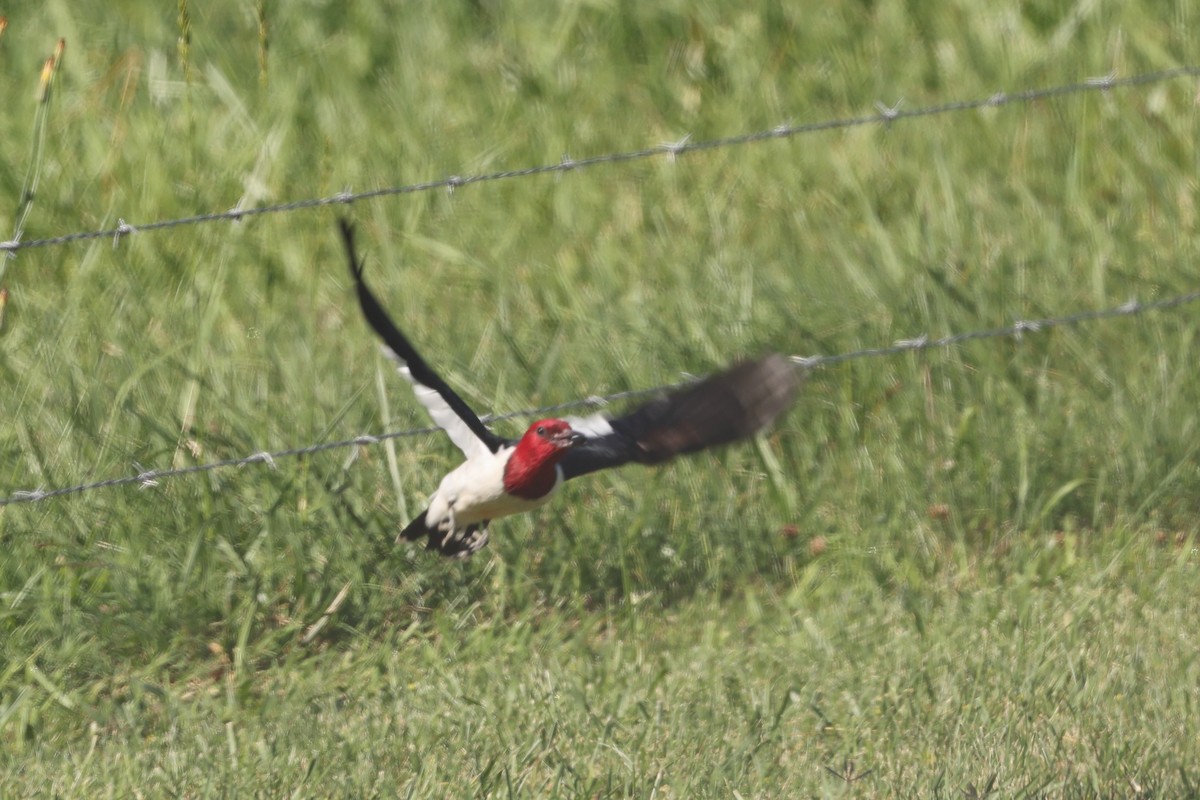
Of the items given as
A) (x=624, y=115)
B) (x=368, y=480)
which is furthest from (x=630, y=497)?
(x=624, y=115)

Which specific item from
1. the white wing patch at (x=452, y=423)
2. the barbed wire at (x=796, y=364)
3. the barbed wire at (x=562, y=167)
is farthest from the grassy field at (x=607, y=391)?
the white wing patch at (x=452, y=423)

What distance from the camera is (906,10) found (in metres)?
6.62

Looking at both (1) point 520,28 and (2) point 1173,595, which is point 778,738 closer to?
(2) point 1173,595

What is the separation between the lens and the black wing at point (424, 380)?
293 centimetres

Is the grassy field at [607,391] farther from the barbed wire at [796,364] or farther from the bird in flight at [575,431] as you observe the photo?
the bird in flight at [575,431]

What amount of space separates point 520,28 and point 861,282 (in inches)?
80.1

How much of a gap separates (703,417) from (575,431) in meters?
0.26

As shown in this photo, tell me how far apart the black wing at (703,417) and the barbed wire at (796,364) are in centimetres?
80

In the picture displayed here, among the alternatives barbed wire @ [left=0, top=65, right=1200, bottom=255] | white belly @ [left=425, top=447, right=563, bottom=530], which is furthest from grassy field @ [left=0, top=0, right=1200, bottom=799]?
white belly @ [left=425, top=447, right=563, bottom=530]

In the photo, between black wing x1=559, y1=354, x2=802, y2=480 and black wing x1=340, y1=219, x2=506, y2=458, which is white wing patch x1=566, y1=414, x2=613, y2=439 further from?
black wing x1=340, y1=219, x2=506, y2=458

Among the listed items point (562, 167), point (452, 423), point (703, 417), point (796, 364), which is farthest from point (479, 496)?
point (796, 364)

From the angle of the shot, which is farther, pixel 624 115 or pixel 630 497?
pixel 624 115

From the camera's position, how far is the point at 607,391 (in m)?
4.95

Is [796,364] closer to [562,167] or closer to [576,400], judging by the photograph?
[576,400]
